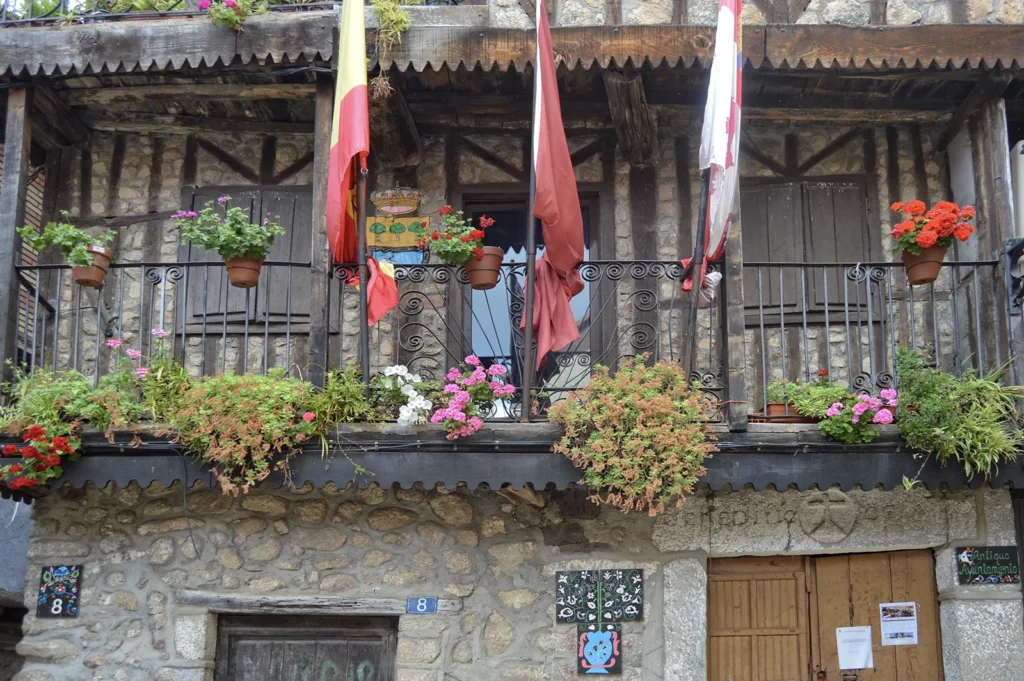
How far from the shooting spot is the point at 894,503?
6652 millimetres

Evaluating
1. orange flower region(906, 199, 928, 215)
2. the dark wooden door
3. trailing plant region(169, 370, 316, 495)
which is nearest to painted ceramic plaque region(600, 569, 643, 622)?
the dark wooden door

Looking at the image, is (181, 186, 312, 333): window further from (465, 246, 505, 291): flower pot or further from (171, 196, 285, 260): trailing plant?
(465, 246, 505, 291): flower pot

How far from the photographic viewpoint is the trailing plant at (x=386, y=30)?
21.7 feet

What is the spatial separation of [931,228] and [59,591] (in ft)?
18.3

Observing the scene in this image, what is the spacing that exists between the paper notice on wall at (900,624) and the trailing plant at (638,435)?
173cm

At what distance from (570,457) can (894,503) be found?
2.09 metres

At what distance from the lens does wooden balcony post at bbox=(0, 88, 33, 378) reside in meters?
6.71

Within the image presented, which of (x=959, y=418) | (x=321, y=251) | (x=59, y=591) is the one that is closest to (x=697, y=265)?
(x=959, y=418)

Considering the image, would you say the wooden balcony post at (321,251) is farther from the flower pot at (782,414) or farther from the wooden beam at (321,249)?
the flower pot at (782,414)

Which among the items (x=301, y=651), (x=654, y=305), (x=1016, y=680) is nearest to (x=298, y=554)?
(x=301, y=651)

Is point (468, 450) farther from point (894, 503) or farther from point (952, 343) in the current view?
point (952, 343)

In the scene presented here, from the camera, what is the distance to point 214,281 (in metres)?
7.73

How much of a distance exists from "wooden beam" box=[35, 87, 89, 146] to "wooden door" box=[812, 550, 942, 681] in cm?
576

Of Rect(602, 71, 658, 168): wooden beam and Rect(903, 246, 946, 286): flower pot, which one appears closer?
Rect(903, 246, 946, 286): flower pot
